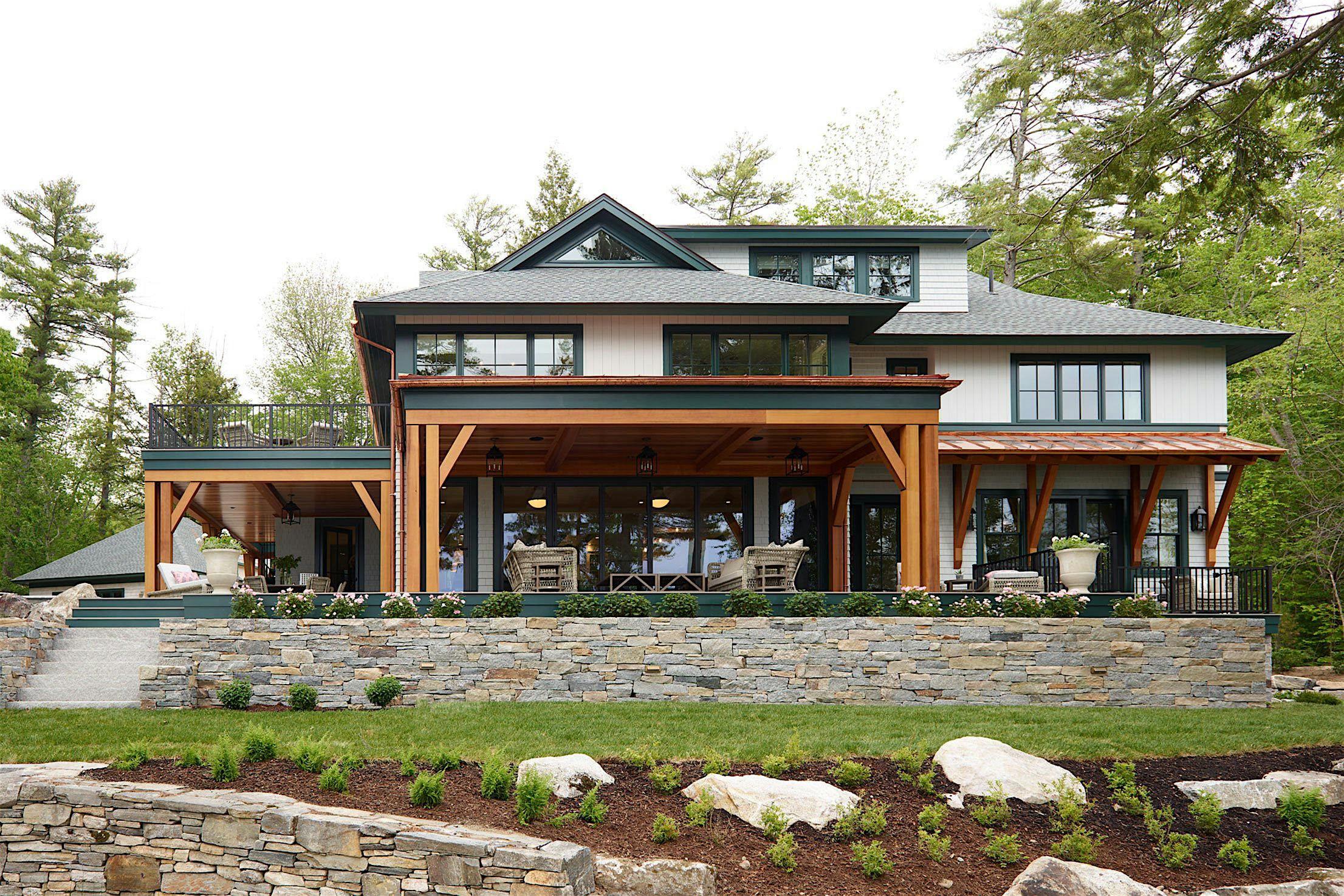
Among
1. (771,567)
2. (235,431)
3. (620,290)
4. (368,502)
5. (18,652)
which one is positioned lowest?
(18,652)

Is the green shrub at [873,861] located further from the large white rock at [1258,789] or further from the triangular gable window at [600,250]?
the triangular gable window at [600,250]

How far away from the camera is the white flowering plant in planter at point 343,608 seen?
1262 centimetres

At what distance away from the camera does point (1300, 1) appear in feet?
30.0

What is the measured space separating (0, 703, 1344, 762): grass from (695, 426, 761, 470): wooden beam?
4.95 metres

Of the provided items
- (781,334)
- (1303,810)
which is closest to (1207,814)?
(1303,810)

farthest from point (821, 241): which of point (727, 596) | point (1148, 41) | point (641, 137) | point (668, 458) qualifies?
point (641, 137)

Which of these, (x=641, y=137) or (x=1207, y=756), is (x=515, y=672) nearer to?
(x=1207, y=756)

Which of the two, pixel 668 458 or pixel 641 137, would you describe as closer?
pixel 668 458

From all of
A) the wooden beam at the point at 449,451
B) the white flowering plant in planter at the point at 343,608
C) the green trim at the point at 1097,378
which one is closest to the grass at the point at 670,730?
the white flowering plant in planter at the point at 343,608

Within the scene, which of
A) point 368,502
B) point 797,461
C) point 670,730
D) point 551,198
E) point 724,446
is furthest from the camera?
point 551,198

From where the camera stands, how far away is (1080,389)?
18781 millimetres

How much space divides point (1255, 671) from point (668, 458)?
9.41m

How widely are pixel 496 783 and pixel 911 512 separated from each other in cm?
867

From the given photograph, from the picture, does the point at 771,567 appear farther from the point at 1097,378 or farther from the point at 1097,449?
the point at 1097,378
